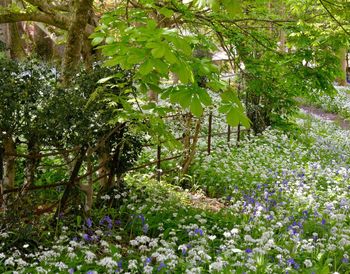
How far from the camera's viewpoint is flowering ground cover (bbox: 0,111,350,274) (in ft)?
12.9

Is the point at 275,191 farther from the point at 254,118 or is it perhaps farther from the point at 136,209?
the point at 254,118

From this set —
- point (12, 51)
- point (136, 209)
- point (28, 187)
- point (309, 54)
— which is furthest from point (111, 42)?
point (12, 51)

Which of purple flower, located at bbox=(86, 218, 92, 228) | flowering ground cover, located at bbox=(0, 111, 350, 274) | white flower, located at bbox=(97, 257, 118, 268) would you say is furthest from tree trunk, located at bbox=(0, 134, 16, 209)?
white flower, located at bbox=(97, 257, 118, 268)

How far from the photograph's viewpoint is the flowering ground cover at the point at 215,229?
12.9 ft

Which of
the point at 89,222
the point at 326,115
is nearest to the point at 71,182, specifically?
the point at 89,222

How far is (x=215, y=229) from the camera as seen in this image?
5227 mm

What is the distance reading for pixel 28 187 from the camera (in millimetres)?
4660

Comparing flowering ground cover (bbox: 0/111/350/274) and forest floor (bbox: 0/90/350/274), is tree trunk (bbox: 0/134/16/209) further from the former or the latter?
flowering ground cover (bbox: 0/111/350/274)

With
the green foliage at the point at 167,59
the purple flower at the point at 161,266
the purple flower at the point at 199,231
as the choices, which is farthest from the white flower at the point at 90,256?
the green foliage at the point at 167,59

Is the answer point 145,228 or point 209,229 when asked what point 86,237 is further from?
point 209,229

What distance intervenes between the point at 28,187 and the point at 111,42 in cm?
257

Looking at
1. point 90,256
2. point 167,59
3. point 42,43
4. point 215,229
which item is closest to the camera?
point 167,59

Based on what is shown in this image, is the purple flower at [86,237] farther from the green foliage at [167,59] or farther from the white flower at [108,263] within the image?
the green foliage at [167,59]

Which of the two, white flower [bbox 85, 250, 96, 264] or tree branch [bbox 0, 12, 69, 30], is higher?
tree branch [bbox 0, 12, 69, 30]
